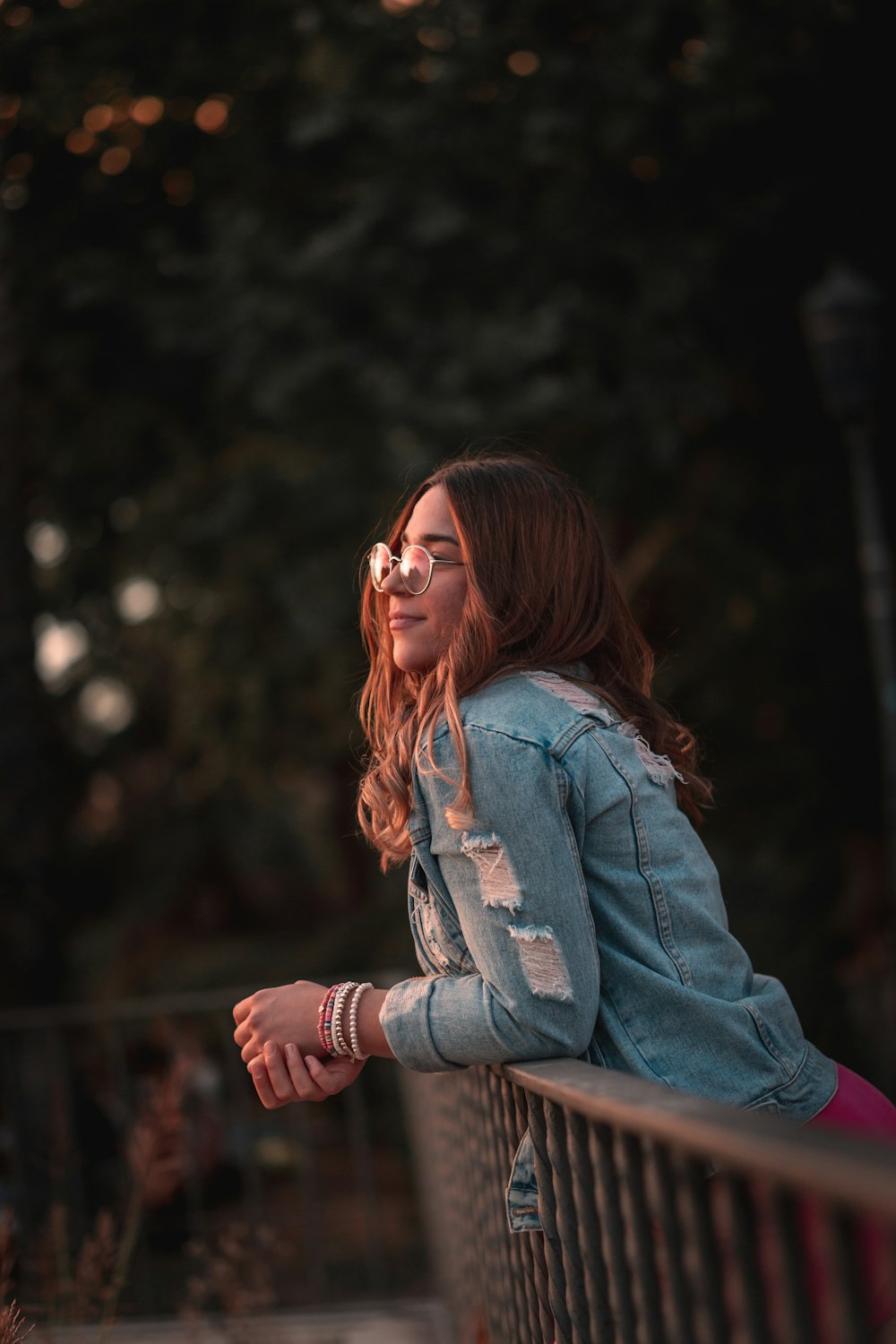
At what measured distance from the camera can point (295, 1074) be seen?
6.29 feet

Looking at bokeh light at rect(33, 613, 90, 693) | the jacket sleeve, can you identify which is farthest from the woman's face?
bokeh light at rect(33, 613, 90, 693)

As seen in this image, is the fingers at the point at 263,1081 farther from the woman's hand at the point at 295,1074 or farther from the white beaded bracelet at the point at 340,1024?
the white beaded bracelet at the point at 340,1024

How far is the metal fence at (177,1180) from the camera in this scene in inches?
139

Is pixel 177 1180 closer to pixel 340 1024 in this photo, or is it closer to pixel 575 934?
A: pixel 340 1024

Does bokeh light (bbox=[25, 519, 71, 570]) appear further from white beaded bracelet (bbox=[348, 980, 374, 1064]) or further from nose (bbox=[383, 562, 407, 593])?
white beaded bracelet (bbox=[348, 980, 374, 1064])

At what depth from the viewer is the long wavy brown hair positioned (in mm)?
1901

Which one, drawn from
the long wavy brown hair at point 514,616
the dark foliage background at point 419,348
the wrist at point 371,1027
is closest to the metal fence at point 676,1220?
the wrist at point 371,1027

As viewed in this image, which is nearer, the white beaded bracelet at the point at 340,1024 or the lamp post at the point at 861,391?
Answer: the white beaded bracelet at the point at 340,1024

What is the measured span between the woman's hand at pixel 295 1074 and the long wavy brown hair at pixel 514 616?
33cm

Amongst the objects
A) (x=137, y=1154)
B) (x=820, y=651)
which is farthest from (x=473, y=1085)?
(x=820, y=651)

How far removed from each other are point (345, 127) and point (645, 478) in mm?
2874

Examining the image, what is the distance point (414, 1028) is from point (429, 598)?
647mm

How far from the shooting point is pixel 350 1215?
Result: 8.45m

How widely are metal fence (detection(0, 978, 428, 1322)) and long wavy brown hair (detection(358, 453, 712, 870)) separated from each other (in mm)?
1430
